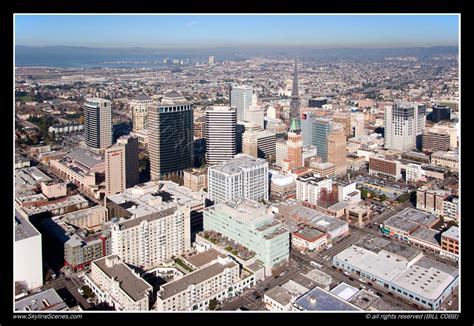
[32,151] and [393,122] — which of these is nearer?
[32,151]

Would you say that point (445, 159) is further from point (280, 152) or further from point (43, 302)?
point (43, 302)

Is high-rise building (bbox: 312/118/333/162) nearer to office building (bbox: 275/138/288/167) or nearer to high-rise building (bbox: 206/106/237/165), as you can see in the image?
office building (bbox: 275/138/288/167)

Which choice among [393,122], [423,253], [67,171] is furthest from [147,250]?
[393,122]

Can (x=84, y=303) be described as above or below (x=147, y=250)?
below

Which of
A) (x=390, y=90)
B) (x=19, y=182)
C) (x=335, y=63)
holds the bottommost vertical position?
(x=19, y=182)

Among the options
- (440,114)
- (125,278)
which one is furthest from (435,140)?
(125,278)

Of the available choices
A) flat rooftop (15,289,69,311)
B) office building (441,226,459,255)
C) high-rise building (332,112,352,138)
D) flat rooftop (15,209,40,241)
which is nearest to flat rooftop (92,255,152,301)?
flat rooftop (15,289,69,311)
